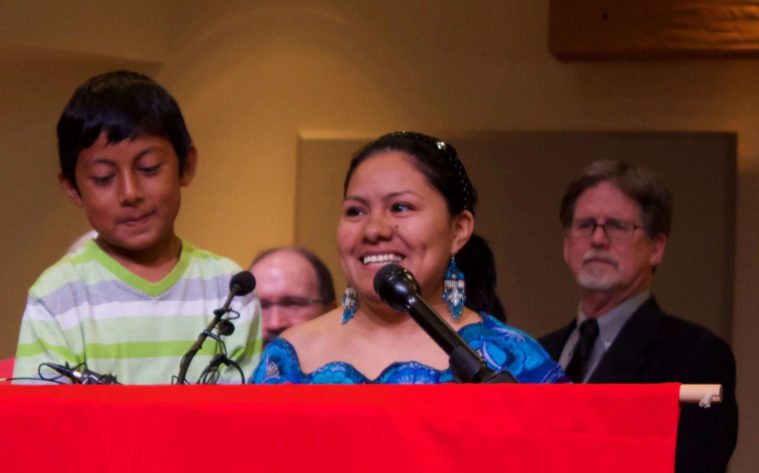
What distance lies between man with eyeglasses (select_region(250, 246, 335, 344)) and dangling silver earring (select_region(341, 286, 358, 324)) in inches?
53.8

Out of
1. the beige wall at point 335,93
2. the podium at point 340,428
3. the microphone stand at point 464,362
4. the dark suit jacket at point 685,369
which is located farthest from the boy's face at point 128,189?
the beige wall at point 335,93

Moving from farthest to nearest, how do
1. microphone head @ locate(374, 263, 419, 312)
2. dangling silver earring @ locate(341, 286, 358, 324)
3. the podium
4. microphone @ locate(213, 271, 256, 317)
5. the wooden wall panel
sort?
the wooden wall panel < dangling silver earring @ locate(341, 286, 358, 324) < microphone @ locate(213, 271, 256, 317) < microphone head @ locate(374, 263, 419, 312) < the podium

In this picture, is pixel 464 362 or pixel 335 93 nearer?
pixel 464 362

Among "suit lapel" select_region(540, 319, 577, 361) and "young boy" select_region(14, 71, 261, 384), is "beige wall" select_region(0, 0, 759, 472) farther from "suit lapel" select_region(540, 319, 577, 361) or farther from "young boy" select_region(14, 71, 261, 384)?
"young boy" select_region(14, 71, 261, 384)

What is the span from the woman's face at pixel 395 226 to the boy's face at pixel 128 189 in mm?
314

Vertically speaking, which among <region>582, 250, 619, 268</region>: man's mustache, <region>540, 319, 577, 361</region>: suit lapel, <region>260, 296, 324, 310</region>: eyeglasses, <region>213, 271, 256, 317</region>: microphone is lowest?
<region>213, 271, 256, 317</region>: microphone

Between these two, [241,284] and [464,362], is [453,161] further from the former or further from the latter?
[464,362]

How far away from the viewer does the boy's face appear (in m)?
2.21

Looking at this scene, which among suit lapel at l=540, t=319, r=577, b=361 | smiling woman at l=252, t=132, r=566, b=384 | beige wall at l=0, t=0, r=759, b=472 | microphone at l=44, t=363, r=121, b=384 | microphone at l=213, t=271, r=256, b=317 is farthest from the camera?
beige wall at l=0, t=0, r=759, b=472

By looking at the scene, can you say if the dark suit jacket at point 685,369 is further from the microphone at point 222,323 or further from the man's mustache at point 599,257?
the microphone at point 222,323

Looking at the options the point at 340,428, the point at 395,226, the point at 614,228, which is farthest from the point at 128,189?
the point at 614,228

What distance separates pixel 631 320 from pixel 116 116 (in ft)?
5.38

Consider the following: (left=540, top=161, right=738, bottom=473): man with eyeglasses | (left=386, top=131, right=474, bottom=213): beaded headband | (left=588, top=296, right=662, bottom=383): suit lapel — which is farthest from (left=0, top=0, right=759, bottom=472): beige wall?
(left=386, top=131, right=474, bottom=213): beaded headband

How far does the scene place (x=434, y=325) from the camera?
5.29 ft
